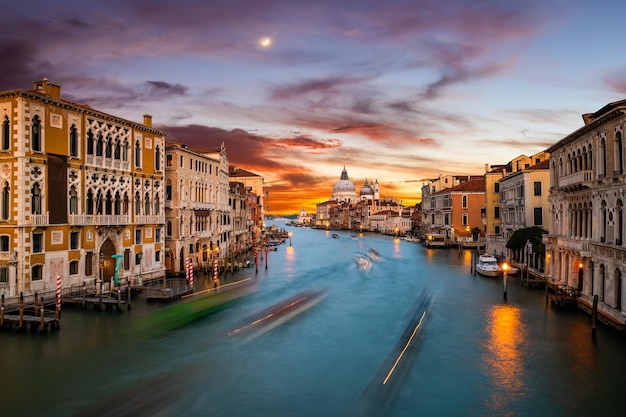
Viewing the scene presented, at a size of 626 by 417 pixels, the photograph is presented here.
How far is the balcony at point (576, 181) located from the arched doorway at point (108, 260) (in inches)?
996

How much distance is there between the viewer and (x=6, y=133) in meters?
23.6

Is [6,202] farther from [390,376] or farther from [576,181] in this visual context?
[576,181]

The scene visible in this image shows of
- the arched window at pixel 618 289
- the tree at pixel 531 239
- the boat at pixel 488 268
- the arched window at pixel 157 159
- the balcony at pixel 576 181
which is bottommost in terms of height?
the boat at pixel 488 268

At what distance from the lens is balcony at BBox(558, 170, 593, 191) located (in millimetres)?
22656

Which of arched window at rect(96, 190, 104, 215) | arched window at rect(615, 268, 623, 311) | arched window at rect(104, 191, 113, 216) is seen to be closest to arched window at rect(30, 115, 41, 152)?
arched window at rect(96, 190, 104, 215)

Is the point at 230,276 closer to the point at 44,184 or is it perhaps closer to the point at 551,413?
the point at 44,184

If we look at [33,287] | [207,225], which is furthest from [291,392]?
Result: [207,225]

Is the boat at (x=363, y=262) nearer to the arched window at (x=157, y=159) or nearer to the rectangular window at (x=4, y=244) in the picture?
the arched window at (x=157, y=159)

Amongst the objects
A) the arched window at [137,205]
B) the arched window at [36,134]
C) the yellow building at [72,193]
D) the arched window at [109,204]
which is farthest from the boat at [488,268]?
the arched window at [36,134]

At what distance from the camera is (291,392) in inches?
576

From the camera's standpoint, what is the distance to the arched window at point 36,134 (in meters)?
24.1

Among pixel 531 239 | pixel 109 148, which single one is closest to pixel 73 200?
pixel 109 148

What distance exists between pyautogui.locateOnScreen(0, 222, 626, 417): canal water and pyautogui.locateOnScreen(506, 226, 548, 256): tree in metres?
8.94

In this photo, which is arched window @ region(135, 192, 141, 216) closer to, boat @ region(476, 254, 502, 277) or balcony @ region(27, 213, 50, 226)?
balcony @ region(27, 213, 50, 226)
